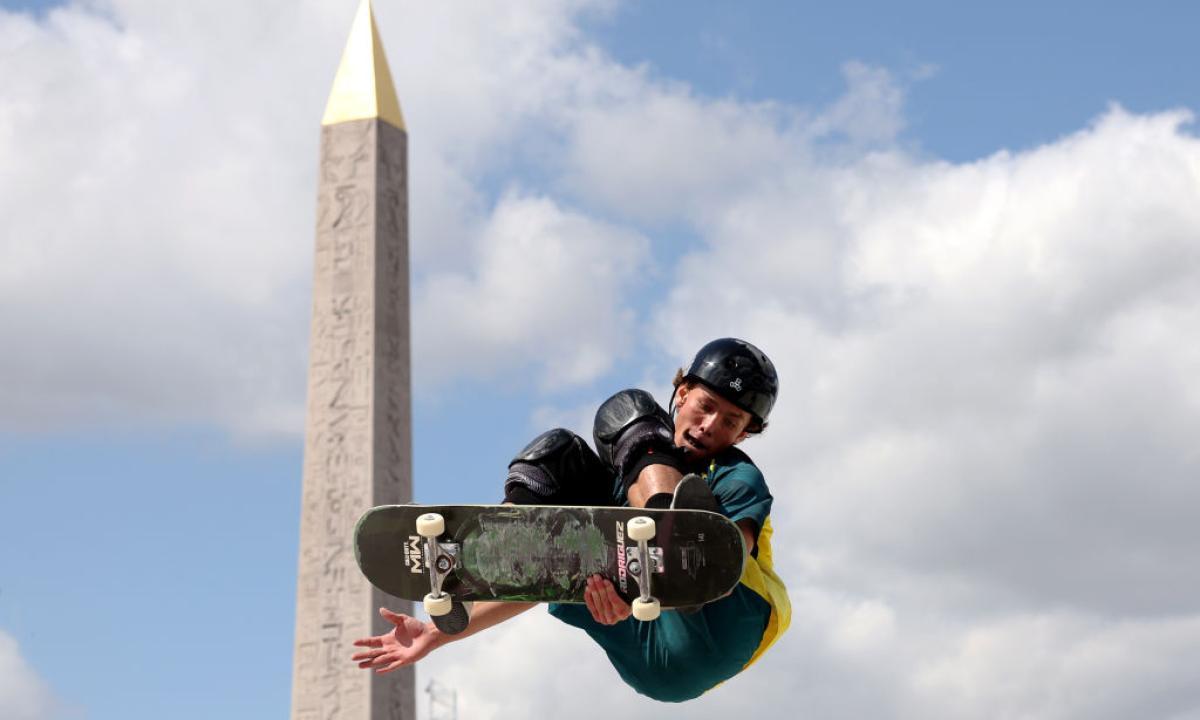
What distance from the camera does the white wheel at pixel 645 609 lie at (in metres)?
4.62

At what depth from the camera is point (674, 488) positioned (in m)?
4.90

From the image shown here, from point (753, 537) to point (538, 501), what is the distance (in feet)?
1.96

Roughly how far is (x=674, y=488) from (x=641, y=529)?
308 mm

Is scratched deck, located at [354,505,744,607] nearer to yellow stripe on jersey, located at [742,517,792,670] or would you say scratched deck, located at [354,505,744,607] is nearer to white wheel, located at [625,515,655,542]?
white wheel, located at [625,515,655,542]

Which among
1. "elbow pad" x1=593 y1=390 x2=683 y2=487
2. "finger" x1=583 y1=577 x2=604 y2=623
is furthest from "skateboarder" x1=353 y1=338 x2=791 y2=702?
"finger" x1=583 y1=577 x2=604 y2=623

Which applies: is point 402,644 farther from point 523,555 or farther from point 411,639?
point 523,555

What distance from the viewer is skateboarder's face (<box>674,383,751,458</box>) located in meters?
5.17

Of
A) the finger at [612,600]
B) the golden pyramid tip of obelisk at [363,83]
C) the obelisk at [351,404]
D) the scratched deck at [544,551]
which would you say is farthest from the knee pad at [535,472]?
the golden pyramid tip of obelisk at [363,83]

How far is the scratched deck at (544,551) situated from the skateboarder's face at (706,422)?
521 mm

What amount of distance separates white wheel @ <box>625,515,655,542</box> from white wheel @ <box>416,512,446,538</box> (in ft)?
1.69

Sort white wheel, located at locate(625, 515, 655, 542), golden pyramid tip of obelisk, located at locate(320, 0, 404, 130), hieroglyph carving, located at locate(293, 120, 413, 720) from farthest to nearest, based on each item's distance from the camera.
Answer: golden pyramid tip of obelisk, located at locate(320, 0, 404, 130)
hieroglyph carving, located at locate(293, 120, 413, 720)
white wheel, located at locate(625, 515, 655, 542)

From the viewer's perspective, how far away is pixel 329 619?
1700cm

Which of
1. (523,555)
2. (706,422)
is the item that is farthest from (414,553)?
(706,422)

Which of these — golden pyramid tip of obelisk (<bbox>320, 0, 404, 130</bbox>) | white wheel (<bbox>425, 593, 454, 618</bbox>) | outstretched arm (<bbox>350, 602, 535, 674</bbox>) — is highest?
golden pyramid tip of obelisk (<bbox>320, 0, 404, 130</bbox>)
